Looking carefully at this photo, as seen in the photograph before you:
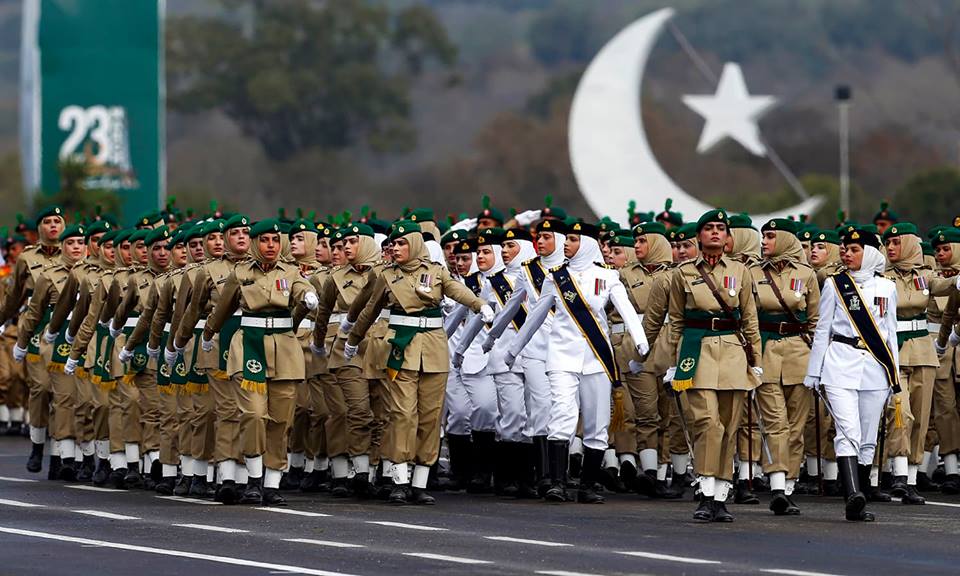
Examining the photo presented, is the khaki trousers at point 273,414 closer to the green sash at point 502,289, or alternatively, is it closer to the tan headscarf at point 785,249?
the green sash at point 502,289

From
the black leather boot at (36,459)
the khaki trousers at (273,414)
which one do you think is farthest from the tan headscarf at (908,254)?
the black leather boot at (36,459)

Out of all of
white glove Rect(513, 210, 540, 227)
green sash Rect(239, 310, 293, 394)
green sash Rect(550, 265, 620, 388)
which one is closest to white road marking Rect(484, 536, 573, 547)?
green sash Rect(239, 310, 293, 394)

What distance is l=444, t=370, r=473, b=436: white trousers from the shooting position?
19.8 meters

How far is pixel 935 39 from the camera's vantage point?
7950cm

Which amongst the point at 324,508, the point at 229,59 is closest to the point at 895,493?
the point at 324,508

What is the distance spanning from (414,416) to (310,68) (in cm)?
6821

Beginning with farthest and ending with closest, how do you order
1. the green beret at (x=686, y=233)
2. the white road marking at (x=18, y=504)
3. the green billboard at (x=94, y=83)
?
the green billboard at (x=94, y=83) → the green beret at (x=686, y=233) → the white road marking at (x=18, y=504)

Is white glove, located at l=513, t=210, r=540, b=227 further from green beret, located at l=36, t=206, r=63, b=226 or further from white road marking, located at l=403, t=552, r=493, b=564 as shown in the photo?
white road marking, located at l=403, t=552, r=493, b=564

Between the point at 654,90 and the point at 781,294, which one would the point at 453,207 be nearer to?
the point at 654,90

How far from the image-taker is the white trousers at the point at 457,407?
1975 cm

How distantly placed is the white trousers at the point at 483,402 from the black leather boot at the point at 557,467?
54.1 inches

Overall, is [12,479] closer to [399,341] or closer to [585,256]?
[399,341]

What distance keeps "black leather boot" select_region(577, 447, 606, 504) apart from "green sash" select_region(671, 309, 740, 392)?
5.66ft

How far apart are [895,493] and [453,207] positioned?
57774 mm
